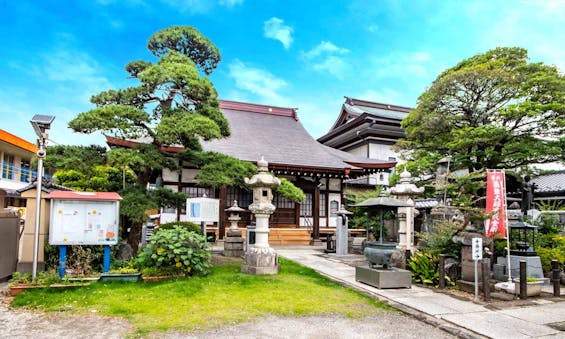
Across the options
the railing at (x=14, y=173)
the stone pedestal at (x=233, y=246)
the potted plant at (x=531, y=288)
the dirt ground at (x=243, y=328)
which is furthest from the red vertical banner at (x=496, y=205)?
the railing at (x=14, y=173)

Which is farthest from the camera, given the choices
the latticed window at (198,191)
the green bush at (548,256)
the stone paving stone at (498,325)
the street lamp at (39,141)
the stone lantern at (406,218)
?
the latticed window at (198,191)

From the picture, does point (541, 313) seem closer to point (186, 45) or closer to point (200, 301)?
point (200, 301)

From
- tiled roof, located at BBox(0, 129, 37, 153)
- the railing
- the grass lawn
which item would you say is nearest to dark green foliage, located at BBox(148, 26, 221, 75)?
the grass lawn

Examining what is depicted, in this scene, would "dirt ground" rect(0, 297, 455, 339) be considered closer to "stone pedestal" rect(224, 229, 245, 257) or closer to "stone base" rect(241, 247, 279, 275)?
"stone base" rect(241, 247, 279, 275)

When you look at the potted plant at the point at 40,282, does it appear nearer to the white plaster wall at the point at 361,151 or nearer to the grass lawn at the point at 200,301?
the grass lawn at the point at 200,301

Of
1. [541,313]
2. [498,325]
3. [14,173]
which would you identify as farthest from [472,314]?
[14,173]

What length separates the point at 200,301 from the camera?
5742mm

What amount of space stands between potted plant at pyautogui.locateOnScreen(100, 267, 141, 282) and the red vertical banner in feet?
23.7

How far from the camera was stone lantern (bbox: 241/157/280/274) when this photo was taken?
26.3 feet

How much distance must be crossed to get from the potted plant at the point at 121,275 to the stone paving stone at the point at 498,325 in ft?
17.8

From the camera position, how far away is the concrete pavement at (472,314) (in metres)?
4.70

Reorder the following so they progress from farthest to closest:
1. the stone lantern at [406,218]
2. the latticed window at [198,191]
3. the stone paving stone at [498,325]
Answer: the latticed window at [198,191] → the stone lantern at [406,218] → the stone paving stone at [498,325]

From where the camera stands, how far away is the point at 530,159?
1146 cm

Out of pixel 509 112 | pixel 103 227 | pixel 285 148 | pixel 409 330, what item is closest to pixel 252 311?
pixel 409 330
